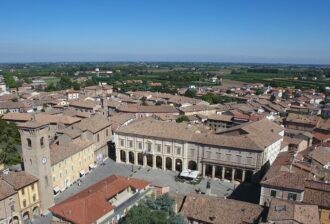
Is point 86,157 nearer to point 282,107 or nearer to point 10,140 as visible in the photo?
point 10,140

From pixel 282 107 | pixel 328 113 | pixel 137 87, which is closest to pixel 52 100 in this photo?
pixel 137 87

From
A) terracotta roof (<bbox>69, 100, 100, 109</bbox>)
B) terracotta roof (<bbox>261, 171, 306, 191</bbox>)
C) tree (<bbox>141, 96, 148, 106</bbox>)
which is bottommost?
tree (<bbox>141, 96, 148, 106</bbox>)

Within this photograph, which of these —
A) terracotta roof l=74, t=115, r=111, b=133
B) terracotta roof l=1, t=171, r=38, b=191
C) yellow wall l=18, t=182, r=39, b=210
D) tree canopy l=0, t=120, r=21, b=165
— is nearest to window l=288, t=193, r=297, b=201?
terracotta roof l=1, t=171, r=38, b=191

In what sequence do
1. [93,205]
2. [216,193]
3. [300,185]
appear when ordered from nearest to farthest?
[93,205] → [300,185] → [216,193]

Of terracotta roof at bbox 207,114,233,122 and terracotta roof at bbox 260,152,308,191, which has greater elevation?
terracotta roof at bbox 260,152,308,191

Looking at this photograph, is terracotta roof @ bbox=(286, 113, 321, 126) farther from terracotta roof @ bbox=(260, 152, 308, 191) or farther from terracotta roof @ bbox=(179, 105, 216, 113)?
terracotta roof @ bbox=(260, 152, 308, 191)

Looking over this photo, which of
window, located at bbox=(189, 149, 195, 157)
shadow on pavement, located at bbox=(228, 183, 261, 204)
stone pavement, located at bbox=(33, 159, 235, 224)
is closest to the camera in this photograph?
shadow on pavement, located at bbox=(228, 183, 261, 204)

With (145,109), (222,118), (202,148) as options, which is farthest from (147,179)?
(145,109)
